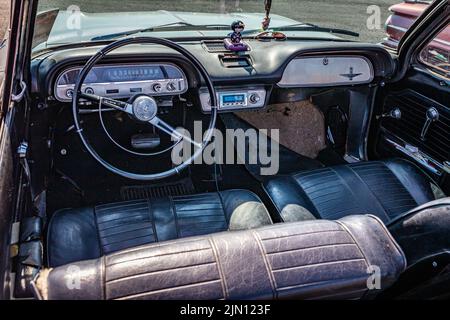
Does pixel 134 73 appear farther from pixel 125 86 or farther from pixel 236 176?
pixel 236 176

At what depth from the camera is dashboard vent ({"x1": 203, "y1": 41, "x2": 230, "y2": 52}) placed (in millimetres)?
2570

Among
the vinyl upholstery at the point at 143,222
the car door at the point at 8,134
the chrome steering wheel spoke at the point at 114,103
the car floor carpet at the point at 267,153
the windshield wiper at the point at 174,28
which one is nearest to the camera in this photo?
the car door at the point at 8,134

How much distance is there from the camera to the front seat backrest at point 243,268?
1112mm

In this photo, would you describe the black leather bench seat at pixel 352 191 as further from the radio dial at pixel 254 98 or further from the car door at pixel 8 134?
the car door at pixel 8 134

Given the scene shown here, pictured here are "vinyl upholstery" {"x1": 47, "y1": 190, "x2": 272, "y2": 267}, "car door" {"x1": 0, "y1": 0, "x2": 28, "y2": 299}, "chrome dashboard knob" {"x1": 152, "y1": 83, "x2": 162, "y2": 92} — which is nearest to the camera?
"car door" {"x1": 0, "y1": 0, "x2": 28, "y2": 299}

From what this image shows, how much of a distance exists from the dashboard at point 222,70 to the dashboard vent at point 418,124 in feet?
0.65

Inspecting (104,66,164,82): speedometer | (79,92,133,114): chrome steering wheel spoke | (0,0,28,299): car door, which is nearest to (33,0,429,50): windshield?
(104,66,164,82): speedometer

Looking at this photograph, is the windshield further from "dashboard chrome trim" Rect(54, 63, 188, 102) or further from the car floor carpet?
the car floor carpet

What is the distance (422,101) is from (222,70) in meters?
1.15

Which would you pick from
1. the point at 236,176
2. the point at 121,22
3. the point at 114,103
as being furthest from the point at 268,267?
the point at 121,22

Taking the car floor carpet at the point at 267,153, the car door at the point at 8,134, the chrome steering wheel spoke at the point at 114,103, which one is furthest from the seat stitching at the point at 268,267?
the car floor carpet at the point at 267,153

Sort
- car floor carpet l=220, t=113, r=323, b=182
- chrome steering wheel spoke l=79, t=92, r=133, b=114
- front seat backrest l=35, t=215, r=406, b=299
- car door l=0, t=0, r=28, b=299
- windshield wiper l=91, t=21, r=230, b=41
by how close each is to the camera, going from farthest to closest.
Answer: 1. car floor carpet l=220, t=113, r=323, b=182
2. windshield wiper l=91, t=21, r=230, b=41
3. chrome steering wheel spoke l=79, t=92, r=133, b=114
4. car door l=0, t=0, r=28, b=299
5. front seat backrest l=35, t=215, r=406, b=299

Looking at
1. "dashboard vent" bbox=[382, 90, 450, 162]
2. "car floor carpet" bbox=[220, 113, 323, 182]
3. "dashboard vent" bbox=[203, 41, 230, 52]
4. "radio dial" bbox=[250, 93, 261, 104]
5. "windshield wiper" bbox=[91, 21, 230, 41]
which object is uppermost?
"windshield wiper" bbox=[91, 21, 230, 41]

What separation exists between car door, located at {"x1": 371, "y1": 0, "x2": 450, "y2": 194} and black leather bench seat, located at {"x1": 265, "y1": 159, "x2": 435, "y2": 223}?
14 cm
